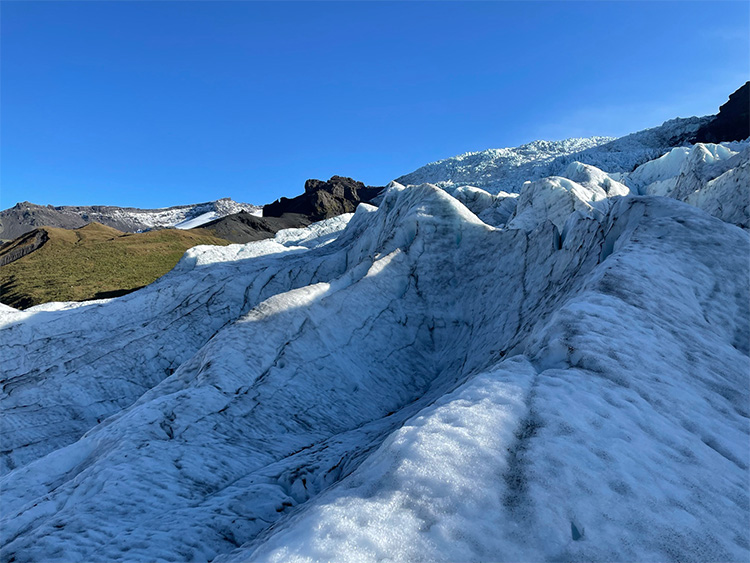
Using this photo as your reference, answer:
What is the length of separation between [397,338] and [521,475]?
947cm

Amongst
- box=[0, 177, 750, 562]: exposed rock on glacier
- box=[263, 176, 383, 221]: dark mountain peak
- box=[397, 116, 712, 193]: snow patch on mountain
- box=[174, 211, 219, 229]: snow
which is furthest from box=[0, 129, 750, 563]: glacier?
box=[174, 211, 219, 229]: snow

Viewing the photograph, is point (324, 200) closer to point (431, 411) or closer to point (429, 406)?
point (429, 406)

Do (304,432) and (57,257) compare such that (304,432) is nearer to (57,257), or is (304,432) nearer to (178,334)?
(178,334)

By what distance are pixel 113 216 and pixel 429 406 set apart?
584 ft

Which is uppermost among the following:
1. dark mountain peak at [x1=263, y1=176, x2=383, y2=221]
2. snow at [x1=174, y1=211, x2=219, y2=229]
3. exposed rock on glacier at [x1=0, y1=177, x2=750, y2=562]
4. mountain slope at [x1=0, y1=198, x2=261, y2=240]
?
mountain slope at [x1=0, y1=198, x2=261, y2=240]

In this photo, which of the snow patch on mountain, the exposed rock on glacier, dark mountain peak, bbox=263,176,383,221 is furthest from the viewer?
dark mountain peak, bbox=263,176,383,221

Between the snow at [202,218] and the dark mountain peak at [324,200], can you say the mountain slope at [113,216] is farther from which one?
the dark mountain peak at [324,200]

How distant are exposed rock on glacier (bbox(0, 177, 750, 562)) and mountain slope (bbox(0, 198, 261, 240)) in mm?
122730

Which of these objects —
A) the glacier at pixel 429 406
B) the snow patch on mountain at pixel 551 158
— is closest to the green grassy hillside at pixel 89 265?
the glacier at pixel 429 406

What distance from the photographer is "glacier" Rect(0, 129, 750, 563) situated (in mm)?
3533

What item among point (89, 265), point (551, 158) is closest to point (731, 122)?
point (551, 158)

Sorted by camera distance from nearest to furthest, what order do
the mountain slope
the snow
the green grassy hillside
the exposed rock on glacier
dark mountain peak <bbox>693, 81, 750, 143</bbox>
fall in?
the exposed rock on glacier, the green grassy hillside, dark mountain peak <bbox>693, 81, 750, 143</bbox>, the mountain slope, the snow

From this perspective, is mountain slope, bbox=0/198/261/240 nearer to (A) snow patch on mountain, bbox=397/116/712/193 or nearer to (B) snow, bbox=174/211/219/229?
(B) snow, bbox=174/211/219/229

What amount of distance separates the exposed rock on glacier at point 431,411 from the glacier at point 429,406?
0.03m
